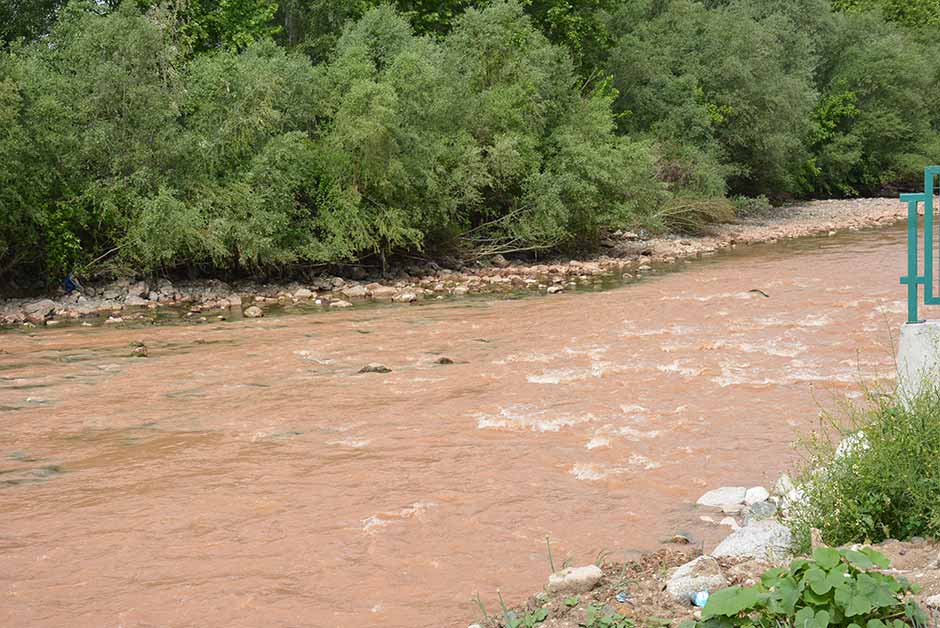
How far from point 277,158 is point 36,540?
48.1 ft

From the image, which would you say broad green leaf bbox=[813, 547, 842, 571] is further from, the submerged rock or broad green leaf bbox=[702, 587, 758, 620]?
the submerged rock

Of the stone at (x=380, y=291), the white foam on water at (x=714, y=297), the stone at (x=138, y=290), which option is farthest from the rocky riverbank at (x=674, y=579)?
the stone at (x=138, y=290)

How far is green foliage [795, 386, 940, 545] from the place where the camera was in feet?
15.7

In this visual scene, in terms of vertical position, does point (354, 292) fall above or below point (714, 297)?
above

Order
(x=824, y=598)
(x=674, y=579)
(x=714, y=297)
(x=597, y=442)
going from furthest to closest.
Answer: (x=714, y=297), (x=597, y=442), (x=674, y=579), (x=824, y=598)

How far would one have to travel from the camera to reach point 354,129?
2045 centimetres

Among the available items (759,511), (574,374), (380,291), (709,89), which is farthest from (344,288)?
(709,89)

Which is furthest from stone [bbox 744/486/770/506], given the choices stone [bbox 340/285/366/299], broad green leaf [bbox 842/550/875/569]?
stone [bbox 340/285/366/299]

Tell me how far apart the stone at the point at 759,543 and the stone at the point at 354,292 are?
15.1 metres

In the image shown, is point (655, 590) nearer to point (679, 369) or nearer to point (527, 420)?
point (527, 420)

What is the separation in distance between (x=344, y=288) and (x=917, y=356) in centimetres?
1568

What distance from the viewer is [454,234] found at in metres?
23.5

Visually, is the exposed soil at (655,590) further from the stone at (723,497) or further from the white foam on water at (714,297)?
the white foam on water at (714,297)

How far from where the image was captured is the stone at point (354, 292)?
20141mm
